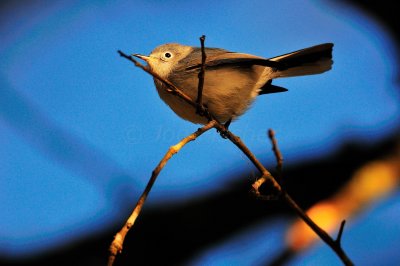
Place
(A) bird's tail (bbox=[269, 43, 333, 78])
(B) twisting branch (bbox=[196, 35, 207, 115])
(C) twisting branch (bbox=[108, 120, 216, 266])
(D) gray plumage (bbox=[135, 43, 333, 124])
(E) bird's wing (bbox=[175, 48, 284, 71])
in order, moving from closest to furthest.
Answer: (C) twisting branch (bbox=[108, 120, 216, 266]), (B) twisting branch (bbox=[196, 35, 207, 115]), (E) bird's wing (bbox=[175, 48, 284, 71]), (D) gray plumage (bbox=[135, 43, 333, 124]), (A) bird's tail (bbox=[269, 43, 333, 78])

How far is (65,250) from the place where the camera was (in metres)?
4.43

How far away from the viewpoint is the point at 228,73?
3189 millimetres

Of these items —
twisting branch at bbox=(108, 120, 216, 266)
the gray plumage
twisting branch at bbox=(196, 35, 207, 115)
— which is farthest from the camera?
the gray plumage

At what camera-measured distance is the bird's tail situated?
3.29 metres

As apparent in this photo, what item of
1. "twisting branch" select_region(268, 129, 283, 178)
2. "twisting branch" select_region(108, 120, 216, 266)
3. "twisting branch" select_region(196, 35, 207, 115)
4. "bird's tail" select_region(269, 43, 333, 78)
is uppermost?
"bird's tail" select_region(269, 43, 333, 78)

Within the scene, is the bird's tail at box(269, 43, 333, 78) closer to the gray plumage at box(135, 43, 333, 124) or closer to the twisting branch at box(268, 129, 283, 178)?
the gray plumage at box(135, 43, 333, 124)

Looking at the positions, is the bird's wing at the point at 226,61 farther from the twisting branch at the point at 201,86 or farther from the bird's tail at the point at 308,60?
the twisting branch at the point at 201,86

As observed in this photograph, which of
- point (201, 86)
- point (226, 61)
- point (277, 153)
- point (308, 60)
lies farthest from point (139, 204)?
point (308, 60)

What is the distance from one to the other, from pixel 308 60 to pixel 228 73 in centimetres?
62

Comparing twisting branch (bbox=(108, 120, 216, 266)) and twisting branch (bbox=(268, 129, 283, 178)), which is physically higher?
twisting branch (bbox=(108, 120, 216, 266))

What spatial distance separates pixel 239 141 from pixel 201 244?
2.54 m

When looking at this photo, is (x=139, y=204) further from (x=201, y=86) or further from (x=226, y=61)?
(x=226, y=61)

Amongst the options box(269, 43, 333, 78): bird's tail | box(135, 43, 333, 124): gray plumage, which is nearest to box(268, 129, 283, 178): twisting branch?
box(135, 43, 333, 124): gray plumage

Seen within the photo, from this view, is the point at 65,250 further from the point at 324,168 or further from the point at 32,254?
the point at 324,168
